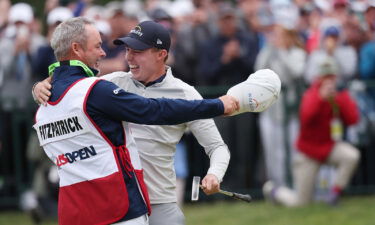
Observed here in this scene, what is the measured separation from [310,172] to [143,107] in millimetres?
6494

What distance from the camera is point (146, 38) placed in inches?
246

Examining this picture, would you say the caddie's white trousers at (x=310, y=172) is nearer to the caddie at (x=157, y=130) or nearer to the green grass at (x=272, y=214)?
the green grass at (x=272, y=214)

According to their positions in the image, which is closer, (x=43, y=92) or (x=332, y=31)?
(x=43, y=92)

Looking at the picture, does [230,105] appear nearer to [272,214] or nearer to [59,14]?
[272,214]

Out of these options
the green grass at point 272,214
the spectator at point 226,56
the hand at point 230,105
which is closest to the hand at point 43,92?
the hand at point 230,105

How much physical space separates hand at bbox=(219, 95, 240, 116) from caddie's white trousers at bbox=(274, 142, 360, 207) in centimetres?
607

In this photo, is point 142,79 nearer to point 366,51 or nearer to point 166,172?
point 166,172

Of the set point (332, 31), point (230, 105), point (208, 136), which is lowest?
point (208, 136)

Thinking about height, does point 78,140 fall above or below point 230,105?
below

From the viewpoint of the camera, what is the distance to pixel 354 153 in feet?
38.1

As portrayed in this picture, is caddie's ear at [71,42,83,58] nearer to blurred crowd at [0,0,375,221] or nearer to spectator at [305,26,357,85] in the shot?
blurred crowd at [0,0,375,221]

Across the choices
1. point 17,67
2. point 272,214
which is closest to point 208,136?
point 272,214

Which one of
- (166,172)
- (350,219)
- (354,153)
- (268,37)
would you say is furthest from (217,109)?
(268,37)

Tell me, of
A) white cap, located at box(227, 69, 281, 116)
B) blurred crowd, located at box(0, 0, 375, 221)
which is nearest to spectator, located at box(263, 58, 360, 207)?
blurred crowd, located at box(0, 0, 375, 221)
